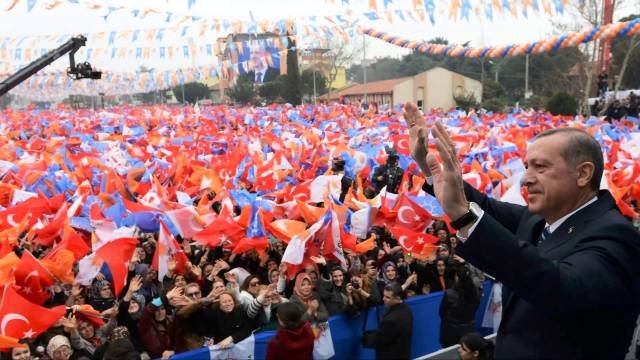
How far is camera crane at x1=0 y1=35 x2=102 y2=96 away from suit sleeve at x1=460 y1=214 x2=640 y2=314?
13.0 metres

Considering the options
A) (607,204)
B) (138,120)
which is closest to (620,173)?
(607,204)

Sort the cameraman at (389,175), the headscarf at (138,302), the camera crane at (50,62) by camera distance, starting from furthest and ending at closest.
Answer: the camera crane at (50,62) < the cameraman at (389,175) < the headscarf at (138,302)

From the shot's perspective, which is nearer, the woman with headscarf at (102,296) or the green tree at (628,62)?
the woman with headscarf at (102,296)

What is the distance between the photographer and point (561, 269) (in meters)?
1.42

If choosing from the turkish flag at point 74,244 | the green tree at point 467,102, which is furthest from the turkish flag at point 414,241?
the green tree at point 467,102

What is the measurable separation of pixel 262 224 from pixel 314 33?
1741 centimetres

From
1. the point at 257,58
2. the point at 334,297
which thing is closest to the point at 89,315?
the point at 334,297

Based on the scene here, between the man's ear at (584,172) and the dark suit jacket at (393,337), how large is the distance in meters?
3.36

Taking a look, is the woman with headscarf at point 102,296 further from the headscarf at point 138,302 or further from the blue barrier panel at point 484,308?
the blue barrier panel at point 484,308

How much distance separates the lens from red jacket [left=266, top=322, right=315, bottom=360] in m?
4.26

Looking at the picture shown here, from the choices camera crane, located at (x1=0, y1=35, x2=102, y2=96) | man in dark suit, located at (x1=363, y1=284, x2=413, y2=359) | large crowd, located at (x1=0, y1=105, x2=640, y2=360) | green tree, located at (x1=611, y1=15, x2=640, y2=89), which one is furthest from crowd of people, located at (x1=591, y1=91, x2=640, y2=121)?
man in dark suit, located at (x1=363, y1=284, x2=413, y2=359)

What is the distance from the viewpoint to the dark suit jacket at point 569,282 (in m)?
1.39

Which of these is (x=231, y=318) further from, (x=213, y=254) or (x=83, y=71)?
(x=83, y=71)

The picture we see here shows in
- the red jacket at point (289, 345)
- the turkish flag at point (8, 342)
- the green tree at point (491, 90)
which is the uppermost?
the turkish flag at point (8, 342)
